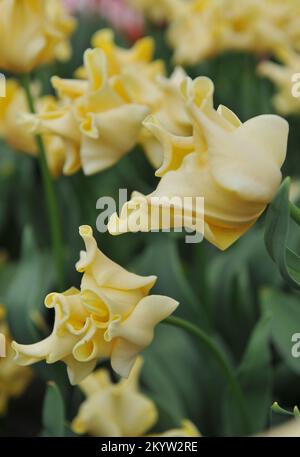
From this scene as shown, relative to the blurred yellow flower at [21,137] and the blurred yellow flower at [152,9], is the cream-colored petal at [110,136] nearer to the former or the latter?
the blurred yellow flower at [21,137]

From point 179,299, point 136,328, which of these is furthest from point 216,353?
point 179,299

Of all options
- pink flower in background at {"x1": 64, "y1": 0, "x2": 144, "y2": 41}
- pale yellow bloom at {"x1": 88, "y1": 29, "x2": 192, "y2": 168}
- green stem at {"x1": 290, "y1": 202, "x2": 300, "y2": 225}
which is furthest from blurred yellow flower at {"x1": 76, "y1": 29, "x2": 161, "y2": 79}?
pink flower in background at {"x1": 64, "y1": 0, "x2": 144, "y2": 41}

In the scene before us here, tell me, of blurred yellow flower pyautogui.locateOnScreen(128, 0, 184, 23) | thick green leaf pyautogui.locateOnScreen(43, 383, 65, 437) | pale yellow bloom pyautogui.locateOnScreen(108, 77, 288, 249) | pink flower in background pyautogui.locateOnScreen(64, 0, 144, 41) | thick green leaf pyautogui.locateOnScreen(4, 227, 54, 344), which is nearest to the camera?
pale yellow bloom pyautogui.locateOnScreen(108, 77, 288, 249)

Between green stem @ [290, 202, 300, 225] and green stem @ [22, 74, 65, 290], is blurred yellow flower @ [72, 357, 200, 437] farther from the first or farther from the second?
green stem @ [290, 202, 300, 225]

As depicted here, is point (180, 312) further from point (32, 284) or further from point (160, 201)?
point (160, 201)

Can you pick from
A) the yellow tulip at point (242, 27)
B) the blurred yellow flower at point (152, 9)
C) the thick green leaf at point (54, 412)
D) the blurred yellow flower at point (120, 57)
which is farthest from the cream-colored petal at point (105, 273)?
the blurred yellow flower at point (152, 9)

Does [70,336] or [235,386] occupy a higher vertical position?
[70,336]
